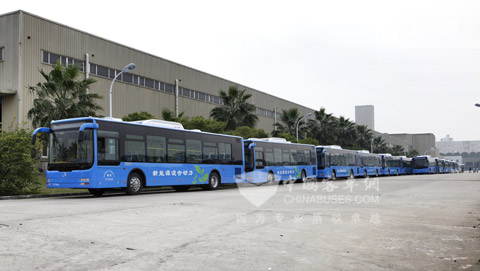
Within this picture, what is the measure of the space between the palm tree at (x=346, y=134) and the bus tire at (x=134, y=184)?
60571 millimetres

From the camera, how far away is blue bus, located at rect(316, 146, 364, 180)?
37344 mm

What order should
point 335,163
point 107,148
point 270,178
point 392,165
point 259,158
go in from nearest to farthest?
point 107,148 → point 259,158 → point 270,178 → point 335,163 → point 392,165

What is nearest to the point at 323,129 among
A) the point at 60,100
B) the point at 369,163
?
the point at 369,163

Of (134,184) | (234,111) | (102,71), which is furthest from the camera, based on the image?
(234,111)

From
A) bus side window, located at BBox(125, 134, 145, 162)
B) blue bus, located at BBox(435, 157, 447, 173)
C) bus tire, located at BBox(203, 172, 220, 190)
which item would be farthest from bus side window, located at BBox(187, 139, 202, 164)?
blue bus, located at BBox(435, 157, 447, 173)

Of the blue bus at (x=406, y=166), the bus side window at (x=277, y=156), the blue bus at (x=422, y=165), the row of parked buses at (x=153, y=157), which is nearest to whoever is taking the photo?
the row of parked buses at (x=153, y=157)

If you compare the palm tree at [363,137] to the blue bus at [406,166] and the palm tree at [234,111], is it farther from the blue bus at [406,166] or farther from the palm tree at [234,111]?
the palm tree at [234,111]

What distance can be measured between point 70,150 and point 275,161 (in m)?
15.5

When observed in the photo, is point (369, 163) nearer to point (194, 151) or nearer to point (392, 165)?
point (392, 165)

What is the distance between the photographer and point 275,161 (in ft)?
96.4

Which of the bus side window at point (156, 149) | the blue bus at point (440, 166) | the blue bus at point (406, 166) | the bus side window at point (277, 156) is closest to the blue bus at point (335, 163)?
the bus side window at point (277, 156)

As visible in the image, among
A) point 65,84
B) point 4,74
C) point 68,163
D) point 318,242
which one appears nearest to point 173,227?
point 318,242

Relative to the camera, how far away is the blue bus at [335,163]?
37.3 metres

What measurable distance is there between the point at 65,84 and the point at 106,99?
13.8 m
